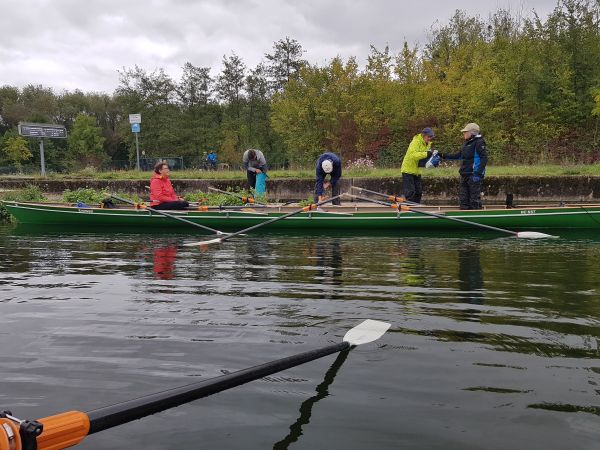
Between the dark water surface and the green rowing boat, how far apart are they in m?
2.32

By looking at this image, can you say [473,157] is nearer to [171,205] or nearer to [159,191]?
[171,205]

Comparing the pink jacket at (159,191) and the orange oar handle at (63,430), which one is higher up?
the pink jacket at (159,191)

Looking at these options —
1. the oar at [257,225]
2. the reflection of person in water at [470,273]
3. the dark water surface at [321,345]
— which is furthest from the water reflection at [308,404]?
the oar at [257,225]

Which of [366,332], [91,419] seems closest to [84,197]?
[366,332]

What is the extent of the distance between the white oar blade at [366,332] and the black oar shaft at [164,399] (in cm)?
101

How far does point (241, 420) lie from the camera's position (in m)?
2.83

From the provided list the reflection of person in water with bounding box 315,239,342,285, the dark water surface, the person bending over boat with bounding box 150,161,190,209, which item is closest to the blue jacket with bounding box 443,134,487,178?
the dark water surface

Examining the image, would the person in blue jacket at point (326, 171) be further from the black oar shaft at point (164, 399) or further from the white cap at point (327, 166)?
the black oar shaft at point (164, 399)

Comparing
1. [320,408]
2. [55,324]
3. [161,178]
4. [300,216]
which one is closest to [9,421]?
[320,408]

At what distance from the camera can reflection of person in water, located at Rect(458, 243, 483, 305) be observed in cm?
534

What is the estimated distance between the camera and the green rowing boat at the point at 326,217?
972 cm

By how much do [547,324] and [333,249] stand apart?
469 centimetres

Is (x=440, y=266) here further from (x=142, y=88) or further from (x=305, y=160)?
(x=142, y=88)

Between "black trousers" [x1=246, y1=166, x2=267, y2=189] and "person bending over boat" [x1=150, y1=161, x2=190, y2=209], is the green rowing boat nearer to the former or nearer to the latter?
"person bending over boat" [x1=150, y1=161, x2=190, y2=209]
